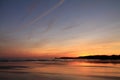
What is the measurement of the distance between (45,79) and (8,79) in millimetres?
3123

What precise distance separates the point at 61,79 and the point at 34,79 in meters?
2.27

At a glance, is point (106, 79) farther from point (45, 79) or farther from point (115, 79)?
point (45, 79)

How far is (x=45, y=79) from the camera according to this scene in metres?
16.1

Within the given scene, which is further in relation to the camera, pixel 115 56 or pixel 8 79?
pixel 115 56

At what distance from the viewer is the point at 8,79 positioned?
638 inches

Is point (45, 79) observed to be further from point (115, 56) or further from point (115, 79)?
point (115, 56)

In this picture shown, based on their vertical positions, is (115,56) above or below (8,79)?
above

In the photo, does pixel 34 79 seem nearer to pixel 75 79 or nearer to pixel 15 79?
pixel 15 79

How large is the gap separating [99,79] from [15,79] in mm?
7115

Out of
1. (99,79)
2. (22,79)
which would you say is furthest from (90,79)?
(22,79)

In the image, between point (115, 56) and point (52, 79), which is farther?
point (115, 56)

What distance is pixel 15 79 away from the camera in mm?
16266

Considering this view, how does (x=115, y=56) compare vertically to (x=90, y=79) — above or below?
above

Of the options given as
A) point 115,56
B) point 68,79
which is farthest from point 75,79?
point 115,56
